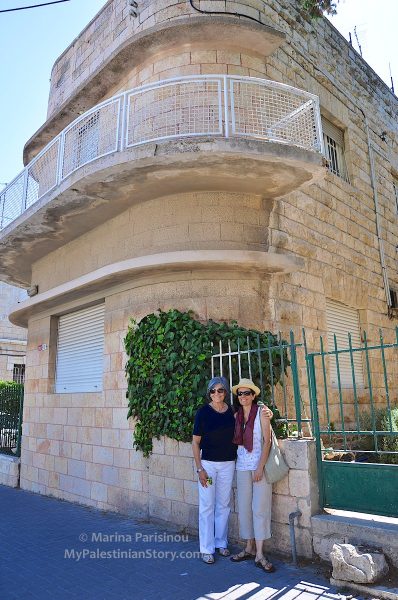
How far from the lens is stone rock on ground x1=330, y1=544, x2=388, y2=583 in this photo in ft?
12.1

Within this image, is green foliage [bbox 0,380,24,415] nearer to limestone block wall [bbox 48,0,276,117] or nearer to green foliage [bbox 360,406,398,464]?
limestone block wall [bbox 48,0,276,117]

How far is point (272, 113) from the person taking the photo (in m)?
7.15

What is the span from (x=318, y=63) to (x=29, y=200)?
6468 millimetres

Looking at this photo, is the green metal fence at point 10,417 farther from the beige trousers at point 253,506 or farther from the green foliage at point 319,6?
the green foliage at point 319,6

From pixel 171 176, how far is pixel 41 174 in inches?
145

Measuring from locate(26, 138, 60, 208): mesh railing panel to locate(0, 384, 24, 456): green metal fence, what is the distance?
4.46m

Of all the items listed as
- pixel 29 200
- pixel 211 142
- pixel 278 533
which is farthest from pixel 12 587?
pixel 29 200

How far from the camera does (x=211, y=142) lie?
5828mm

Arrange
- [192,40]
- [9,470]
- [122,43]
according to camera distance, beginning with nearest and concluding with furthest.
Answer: [192,40], [122,43], [9,470]

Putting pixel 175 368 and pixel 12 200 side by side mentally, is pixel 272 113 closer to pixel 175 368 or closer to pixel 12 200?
pixel 175 368

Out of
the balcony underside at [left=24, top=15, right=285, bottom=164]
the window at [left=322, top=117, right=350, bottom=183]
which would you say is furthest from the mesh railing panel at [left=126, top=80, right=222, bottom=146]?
the window at [left=322, top=117, right=350, bottom=183]

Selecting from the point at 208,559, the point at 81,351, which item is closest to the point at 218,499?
the point at 208,559

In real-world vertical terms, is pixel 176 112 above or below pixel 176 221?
above

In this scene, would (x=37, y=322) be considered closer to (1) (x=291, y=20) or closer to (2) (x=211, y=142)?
(2) (x=211, y=142)
